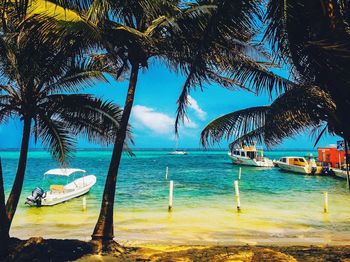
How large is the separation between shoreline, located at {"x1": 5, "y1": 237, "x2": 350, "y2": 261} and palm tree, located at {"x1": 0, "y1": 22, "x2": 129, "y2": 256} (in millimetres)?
647

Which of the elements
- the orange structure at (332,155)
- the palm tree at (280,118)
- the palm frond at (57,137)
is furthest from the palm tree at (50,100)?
the orange structure at (332,155)

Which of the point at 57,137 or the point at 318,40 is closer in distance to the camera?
the point at 318,40

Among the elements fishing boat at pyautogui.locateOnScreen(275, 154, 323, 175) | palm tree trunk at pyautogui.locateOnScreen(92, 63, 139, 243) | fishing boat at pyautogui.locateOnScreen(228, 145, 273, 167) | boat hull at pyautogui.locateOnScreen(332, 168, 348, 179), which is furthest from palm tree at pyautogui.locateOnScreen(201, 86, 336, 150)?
fishing boat at pyautogui.locateOnScreen(228, 145, 273, 167)

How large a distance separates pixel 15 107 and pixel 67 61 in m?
1.74

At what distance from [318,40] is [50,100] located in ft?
22.2

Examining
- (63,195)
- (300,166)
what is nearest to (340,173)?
(300,166)

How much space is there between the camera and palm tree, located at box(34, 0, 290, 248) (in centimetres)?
651

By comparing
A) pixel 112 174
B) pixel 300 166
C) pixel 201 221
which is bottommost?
pixel 201 221

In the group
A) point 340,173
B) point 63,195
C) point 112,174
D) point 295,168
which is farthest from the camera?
point 295,168

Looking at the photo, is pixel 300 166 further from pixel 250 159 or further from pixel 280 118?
pixel 280 118

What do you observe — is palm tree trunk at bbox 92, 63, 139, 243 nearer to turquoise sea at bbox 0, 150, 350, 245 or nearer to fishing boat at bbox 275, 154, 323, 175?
turquoise sea at bbox 0, 150, 350, 245

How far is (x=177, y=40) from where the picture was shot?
873 centimetres

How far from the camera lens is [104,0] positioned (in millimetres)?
5594

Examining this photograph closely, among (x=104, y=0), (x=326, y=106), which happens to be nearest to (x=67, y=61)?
(x=104, y=0)
